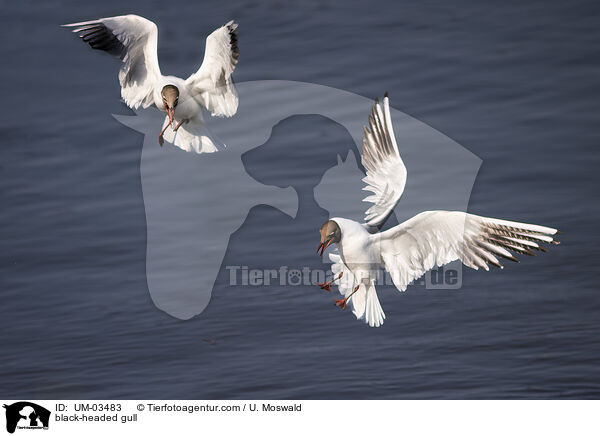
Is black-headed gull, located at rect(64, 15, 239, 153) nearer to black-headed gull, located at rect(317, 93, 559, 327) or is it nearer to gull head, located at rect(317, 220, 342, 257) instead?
black-headed gull, located at rect(317, 93, 559, 327)

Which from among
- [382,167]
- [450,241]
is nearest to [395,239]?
[450,241]

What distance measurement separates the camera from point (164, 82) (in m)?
5.20

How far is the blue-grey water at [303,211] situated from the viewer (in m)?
5.18

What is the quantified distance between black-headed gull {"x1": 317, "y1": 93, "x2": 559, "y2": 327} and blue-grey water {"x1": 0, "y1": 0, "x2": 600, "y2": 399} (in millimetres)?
598

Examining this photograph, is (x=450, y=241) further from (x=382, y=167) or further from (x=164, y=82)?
(x=164, y=82)

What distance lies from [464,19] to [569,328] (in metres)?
3.82

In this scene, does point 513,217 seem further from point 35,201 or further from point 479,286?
point 35,201

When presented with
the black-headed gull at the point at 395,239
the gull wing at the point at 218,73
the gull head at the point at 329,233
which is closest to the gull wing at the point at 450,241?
the black-headed gull at the point at 395,239

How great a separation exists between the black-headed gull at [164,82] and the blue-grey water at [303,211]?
0.98m

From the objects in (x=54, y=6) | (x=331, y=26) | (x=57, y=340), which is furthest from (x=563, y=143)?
(x=54, y=6)
